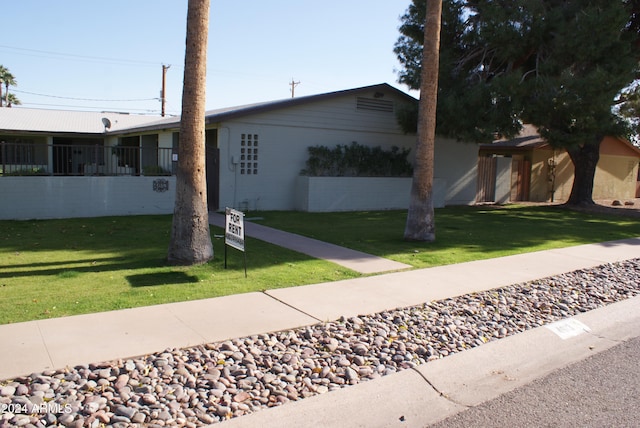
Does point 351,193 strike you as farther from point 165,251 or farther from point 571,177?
point 571,177

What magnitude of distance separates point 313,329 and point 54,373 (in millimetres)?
2590

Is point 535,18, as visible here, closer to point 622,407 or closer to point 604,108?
point 604,108

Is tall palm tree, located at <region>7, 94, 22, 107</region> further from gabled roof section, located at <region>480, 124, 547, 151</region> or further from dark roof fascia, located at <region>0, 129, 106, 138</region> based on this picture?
gabled roof section, located at <region>480, 124, 547, 151</region>

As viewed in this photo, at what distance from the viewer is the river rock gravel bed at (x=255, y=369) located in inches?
154

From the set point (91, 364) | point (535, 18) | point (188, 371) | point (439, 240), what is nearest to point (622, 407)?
point (188, 371)

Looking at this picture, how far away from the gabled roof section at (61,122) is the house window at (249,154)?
9.08 meters

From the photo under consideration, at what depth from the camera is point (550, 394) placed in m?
4.72

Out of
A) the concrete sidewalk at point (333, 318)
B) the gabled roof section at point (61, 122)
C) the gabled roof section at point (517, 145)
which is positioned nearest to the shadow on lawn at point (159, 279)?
the concrete sidewalk at point (333, 318)

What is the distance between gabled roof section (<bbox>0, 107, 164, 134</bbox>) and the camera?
2645cm

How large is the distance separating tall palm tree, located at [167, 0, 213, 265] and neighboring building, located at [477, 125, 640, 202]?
61.1 feet

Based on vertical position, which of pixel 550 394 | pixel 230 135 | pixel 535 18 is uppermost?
pixel 535 18

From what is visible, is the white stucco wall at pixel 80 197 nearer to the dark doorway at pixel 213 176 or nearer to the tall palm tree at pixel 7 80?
the dark doorway at pixel 213 176

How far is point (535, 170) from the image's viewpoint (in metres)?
27.0

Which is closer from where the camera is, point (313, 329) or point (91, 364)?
point (91, 364)
